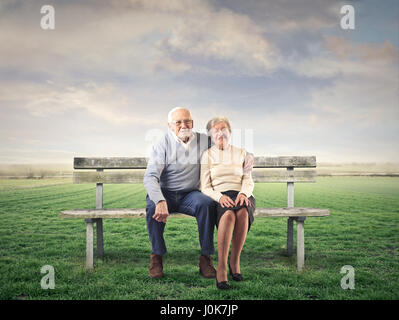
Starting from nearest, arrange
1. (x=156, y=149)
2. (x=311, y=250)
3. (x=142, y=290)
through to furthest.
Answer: (x=142, y=290) < (x=156, y=149) < (x=311, y=250)

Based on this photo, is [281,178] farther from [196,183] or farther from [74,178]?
[74,178]

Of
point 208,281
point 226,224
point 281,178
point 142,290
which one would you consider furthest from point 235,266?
point 281,178

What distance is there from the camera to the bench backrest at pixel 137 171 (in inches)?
176

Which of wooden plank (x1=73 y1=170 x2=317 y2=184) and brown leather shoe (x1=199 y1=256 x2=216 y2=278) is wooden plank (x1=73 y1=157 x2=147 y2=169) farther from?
brown leather shoe (x1=199 y1=256 x2=216 y2=278)

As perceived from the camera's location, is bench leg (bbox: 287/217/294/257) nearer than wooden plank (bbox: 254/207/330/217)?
No

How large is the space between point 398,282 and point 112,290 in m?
3.12

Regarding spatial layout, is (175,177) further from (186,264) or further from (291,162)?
(291,162)

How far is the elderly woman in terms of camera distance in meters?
3.35

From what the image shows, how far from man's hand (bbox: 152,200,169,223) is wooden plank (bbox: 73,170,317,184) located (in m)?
1.07

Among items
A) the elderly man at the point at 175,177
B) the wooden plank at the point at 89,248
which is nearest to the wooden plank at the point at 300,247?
the elderly man at the point at 175,177

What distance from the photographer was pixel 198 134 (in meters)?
3.86

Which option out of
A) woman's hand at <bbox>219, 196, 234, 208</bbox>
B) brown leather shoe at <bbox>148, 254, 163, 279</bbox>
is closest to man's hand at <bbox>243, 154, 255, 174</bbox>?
woman's hand at <bbox>219, 196, 234, 208</bbox>

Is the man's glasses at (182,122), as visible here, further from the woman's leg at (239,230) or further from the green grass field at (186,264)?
the green grass field at (186,264)
